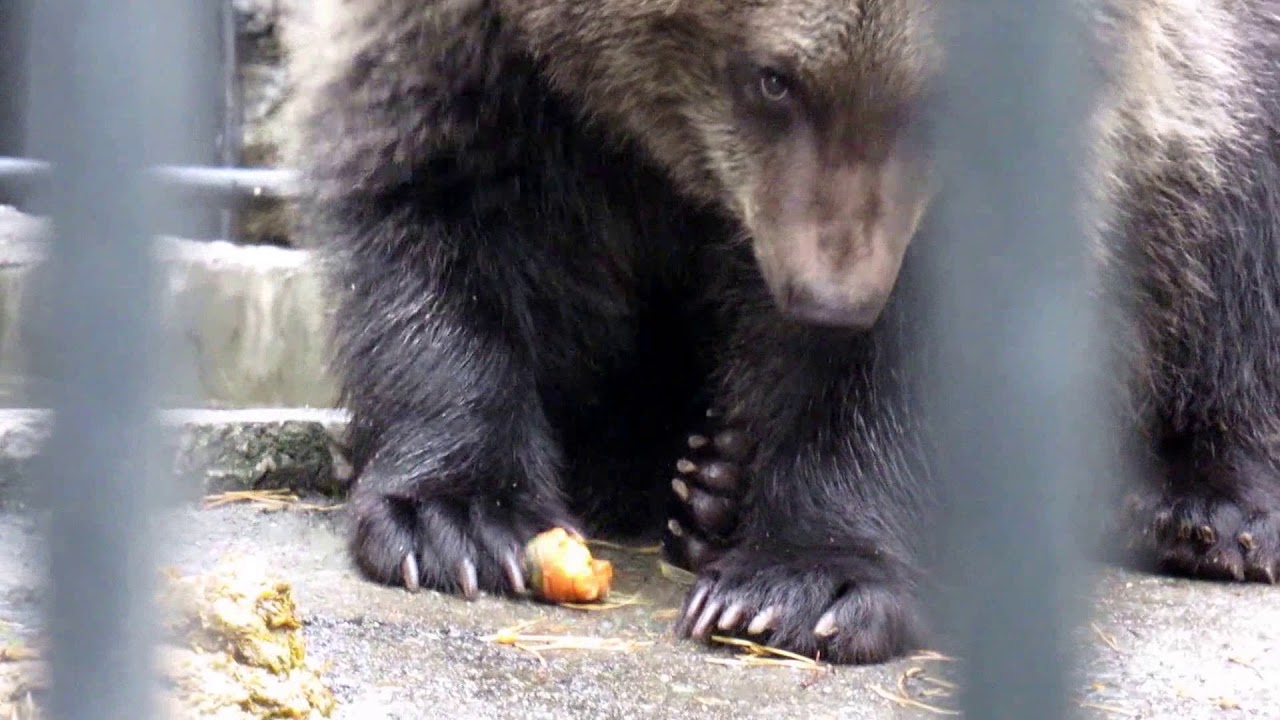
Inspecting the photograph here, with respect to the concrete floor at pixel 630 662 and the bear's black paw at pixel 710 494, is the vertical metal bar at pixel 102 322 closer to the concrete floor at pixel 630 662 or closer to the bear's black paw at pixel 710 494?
the concrete floor at pixel 630 662

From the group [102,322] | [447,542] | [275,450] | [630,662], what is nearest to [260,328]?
[275,450]

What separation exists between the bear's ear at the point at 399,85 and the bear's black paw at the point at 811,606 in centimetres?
105

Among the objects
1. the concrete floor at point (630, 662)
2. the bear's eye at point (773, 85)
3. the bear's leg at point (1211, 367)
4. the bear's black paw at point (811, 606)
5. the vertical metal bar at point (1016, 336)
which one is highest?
the bear's eye at point (773, 85)

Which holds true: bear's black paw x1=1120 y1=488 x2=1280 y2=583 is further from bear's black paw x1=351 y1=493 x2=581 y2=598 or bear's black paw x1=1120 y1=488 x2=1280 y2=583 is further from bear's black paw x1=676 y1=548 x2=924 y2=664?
bear's black paw x1=351 y1=493 x2=581 y2=598

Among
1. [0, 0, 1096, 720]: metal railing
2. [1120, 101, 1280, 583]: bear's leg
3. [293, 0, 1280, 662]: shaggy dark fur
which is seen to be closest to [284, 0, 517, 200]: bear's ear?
[293, 0, 1280, 662]: shaggy dark fur

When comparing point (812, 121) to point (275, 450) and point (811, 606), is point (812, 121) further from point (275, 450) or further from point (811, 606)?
point (275, 450)

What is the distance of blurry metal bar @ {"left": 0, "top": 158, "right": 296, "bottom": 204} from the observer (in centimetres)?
98

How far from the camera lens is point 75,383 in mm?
1003

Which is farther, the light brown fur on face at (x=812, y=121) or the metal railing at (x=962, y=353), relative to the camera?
the light brown fur on face at (x=812, y=121)

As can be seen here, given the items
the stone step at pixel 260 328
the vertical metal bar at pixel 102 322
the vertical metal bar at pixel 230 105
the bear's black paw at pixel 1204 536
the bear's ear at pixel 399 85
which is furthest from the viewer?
the vertical metal bar at pixel 230 105

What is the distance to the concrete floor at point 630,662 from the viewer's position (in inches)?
101

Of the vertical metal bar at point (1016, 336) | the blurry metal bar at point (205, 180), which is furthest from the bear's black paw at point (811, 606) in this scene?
the vertical metal bar at point (1016, 336)

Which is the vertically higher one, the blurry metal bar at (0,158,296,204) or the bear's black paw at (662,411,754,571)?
the blurry metal bar at (0,158,296,204)

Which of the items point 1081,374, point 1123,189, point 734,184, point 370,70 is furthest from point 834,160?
point 1081,374
